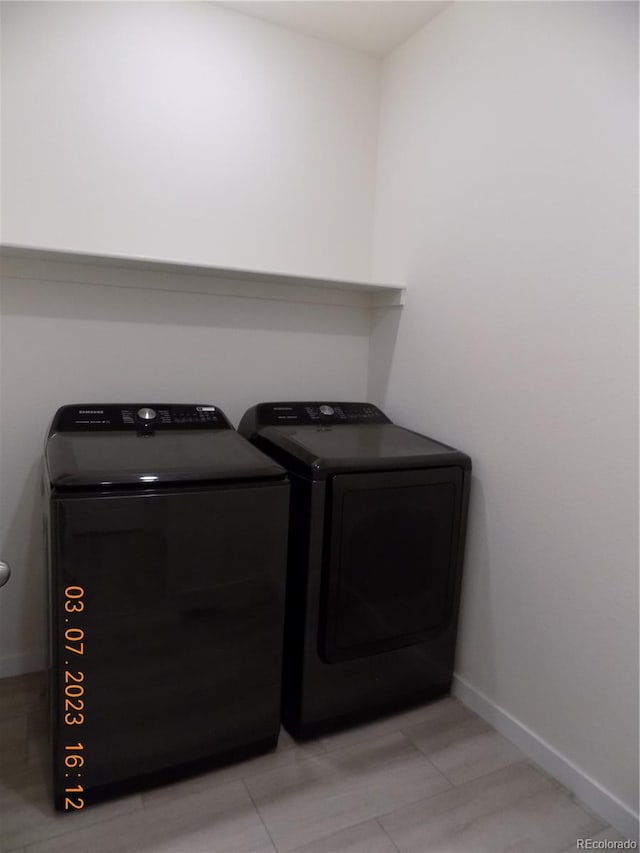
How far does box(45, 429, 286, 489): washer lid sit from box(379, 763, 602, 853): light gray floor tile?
918 mm

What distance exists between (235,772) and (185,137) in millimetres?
2011

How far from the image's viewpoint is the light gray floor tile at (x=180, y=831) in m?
1.20

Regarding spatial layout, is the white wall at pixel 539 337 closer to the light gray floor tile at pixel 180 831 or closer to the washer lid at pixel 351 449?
the washer lid at pixel 351 449

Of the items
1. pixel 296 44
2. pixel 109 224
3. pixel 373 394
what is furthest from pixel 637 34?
pixel 109 224

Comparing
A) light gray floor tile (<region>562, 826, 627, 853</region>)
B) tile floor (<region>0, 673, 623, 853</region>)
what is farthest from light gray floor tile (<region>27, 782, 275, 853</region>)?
light gray floor tile (<region>562, 826, 627, 853</region>)

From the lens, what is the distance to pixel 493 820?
4.34ft

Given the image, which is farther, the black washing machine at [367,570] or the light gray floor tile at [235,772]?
the black washing machine at [367,570]

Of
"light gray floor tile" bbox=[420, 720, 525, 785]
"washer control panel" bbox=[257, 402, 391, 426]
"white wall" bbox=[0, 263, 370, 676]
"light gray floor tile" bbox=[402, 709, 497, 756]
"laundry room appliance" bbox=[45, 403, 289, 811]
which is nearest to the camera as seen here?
"laundry room appliance" bbox=[45, 403, 289, 811]

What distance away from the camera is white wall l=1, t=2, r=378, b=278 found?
5.45 ft

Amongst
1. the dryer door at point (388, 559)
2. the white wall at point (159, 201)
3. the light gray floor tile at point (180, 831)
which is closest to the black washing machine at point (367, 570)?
the dryer door at point (388, 559)

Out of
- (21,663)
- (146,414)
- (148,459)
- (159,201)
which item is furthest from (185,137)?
(21,663)

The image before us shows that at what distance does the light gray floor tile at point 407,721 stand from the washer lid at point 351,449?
2.66ft

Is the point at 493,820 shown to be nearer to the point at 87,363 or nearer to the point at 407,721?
the point at 407,721

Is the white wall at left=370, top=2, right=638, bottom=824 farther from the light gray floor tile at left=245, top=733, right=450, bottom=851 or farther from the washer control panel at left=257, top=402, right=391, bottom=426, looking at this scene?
the light gray floor tile at left=245, top=733, right=450, bottom=851
